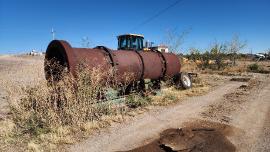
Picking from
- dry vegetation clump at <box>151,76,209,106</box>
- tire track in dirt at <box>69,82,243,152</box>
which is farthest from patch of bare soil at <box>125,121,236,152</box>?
dry vegetation clump at <box>151,76,209,106</box>

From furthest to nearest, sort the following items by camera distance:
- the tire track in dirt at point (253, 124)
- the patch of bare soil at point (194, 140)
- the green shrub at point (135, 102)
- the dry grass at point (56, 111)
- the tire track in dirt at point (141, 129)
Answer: the green shrub at point (135, 102)
the dry grass at point (56, 111)
the tire track in dirt at point (141, 129)
the tire track in dirt at point (253, 124)
the patch of bare soil at point (194, 140)

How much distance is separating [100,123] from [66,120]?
0.84 m

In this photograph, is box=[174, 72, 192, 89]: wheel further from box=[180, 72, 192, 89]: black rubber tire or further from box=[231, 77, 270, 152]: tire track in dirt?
box=[231, 77, 270, 152]: tire track in dirt

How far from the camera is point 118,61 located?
866 centimetres

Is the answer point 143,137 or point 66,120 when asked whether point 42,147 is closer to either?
point 66,120

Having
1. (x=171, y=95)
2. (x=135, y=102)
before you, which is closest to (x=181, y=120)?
(x=135, y=102)

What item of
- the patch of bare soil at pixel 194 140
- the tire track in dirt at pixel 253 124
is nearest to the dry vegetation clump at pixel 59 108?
the patch of bare soil at pixel 194 140

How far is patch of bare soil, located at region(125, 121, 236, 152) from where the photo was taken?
17.1ft

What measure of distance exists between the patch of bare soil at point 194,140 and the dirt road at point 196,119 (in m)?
0.18

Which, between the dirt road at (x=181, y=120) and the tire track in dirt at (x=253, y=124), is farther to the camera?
the dirt road at (x=181, y=120)

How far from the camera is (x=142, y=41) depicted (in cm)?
1423

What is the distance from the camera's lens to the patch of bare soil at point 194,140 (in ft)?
17.1

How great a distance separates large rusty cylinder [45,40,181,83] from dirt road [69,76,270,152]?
1632 millimetres

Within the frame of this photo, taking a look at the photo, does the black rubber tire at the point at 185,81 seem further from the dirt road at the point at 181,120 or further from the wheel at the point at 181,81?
the dirt road at the point at 181,120
